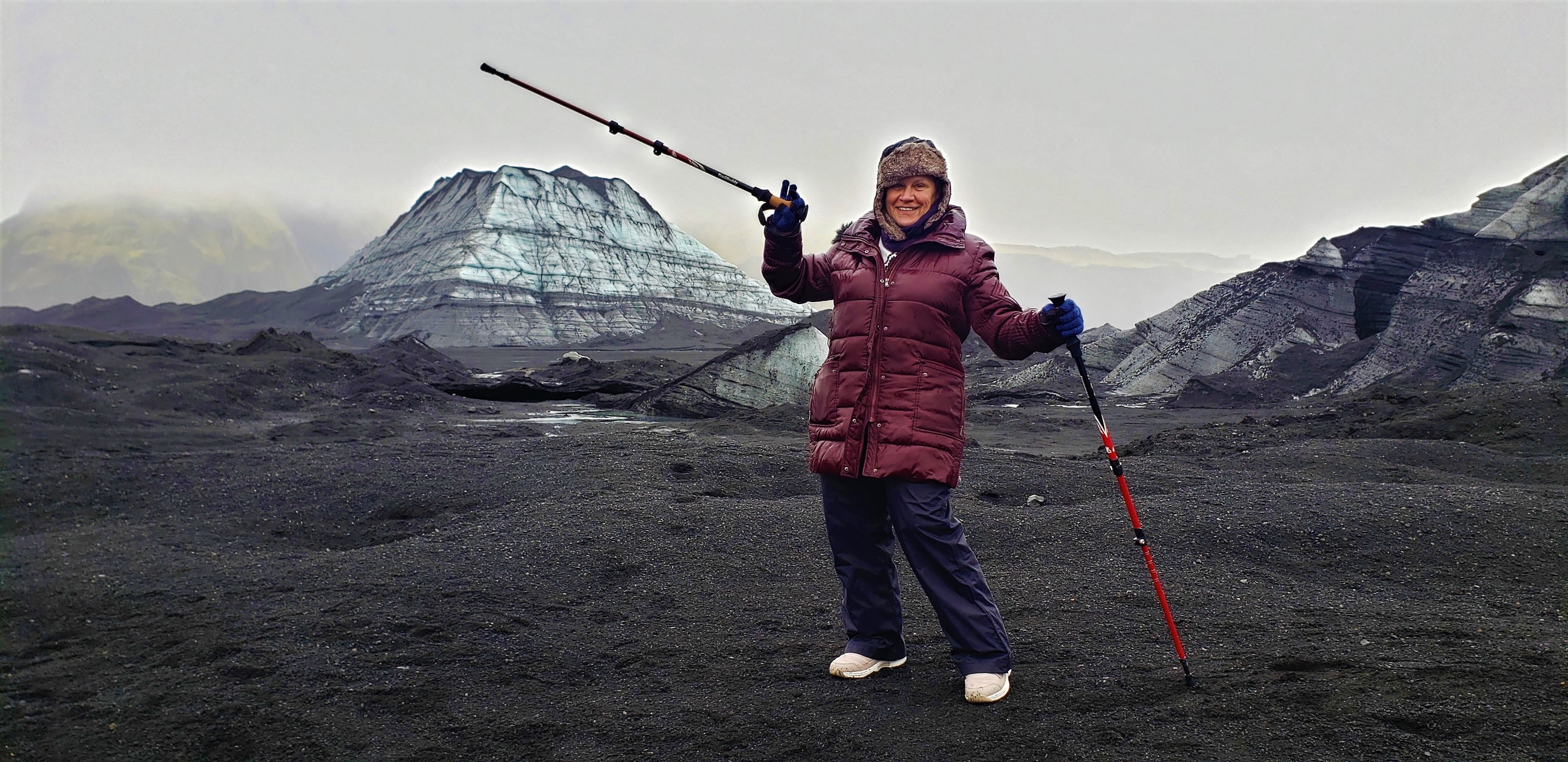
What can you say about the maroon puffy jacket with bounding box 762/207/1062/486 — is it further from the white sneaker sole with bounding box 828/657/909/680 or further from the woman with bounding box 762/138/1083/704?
the white sneaker sole with bounding box 828/657/909/680

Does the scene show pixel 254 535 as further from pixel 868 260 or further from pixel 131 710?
pixel 868 260

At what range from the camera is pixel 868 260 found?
134 inches

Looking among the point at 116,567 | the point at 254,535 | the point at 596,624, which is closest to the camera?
the point at 596,624

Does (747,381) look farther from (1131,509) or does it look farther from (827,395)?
(1131,509)

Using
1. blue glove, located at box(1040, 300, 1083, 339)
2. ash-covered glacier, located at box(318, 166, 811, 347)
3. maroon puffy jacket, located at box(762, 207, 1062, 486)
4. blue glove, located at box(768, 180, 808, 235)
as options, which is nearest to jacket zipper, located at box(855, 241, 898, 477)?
maroon puffy jacket, located at box(762, 207, 1062, 486)

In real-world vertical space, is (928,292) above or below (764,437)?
above

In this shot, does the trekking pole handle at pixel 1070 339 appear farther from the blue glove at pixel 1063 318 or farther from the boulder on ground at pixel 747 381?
the boulder on ground at pixel 747 381

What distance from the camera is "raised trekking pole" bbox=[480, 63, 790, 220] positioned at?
355 centimetres

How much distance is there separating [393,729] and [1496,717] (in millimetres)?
3577

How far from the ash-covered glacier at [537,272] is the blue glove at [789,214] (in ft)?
191

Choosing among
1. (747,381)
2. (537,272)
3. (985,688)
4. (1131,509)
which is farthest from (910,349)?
Result: (537,272)

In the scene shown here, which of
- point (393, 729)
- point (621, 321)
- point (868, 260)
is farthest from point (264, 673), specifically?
point (621, 321)

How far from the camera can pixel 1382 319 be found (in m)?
21.5

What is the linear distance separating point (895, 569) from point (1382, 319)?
23081 mm
